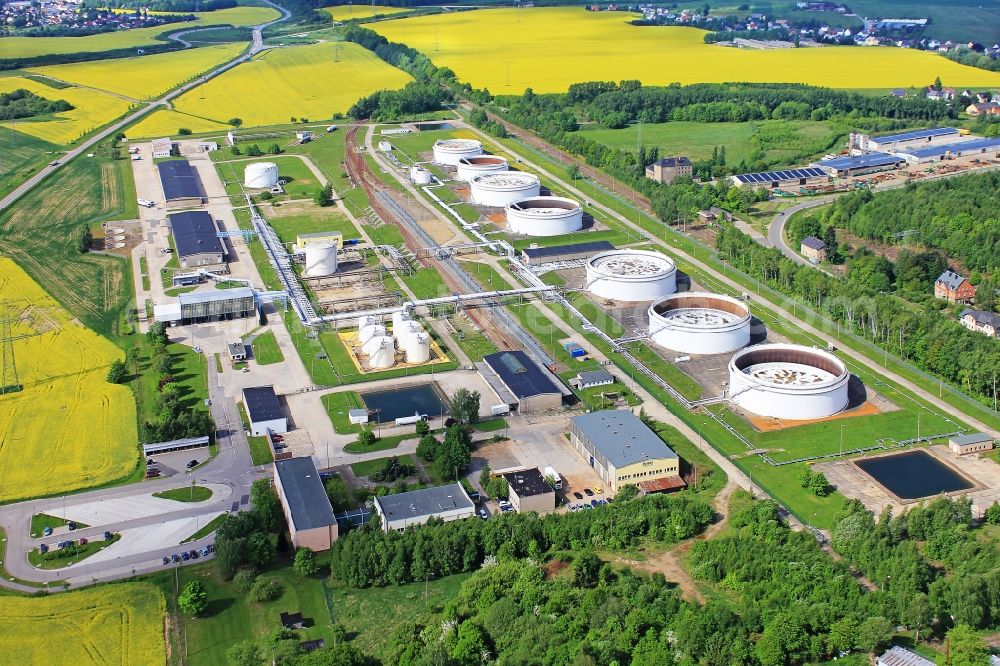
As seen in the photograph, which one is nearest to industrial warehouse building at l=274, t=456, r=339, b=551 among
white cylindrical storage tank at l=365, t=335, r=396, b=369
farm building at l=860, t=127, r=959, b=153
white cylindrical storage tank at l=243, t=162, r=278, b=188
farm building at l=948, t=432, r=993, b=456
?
white cylindrical storage tank at l=365, t=335, r=396, b=369

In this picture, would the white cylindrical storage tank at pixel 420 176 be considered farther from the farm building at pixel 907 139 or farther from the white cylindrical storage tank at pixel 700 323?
the farm building at pixel 907 139

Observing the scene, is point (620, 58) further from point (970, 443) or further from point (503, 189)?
point (970, 443)

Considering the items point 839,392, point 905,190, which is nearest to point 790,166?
point 905,190

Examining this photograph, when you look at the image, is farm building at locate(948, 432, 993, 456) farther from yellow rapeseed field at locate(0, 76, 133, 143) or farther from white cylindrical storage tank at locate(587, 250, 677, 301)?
yellow rapeseed field at locate(0, 76, 133, 143)

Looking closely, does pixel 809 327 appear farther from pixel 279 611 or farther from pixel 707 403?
pixel 279 611

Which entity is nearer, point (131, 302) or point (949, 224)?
point (131, 302)

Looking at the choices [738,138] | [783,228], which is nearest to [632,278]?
[783,228]

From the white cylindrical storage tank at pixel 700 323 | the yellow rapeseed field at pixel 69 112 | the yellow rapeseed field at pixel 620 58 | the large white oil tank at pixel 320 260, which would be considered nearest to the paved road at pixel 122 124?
the yellow rapeseed field at pixel 69 112
